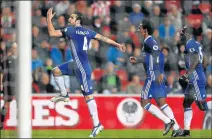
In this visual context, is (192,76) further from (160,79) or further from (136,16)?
(136,16)

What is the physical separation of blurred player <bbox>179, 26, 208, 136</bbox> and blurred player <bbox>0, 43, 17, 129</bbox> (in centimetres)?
229

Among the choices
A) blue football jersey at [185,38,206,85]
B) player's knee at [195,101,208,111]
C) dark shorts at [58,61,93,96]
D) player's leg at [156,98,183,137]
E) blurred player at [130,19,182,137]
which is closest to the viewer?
dark shorts at [58,61,93,96]

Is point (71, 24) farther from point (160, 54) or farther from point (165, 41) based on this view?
point (165, 41)

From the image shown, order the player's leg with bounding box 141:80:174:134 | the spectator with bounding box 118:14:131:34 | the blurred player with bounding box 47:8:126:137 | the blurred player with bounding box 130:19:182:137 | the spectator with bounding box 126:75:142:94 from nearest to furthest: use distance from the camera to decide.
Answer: the blurred player with bounding box 47:8:126:137, the blurred player with bounding box 130:19:182:137, the player's leg with bounding box 141:80:174:134, the spectator with bounding box 126:75:142:94, the spectator with bounding box 118:14:131:34

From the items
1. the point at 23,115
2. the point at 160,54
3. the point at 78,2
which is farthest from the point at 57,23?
the point at 23,115

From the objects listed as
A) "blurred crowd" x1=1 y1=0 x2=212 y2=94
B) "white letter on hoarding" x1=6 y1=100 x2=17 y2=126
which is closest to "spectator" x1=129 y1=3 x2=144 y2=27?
"blurred crowd" x1=1 y1=0 x2=212 y2=94

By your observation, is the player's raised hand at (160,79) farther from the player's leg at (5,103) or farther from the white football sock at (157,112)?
the player's leg at (5,103)

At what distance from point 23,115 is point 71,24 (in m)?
4.94

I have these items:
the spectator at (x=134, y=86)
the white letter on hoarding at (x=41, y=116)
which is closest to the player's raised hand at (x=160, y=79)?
the spectator at (x=134, y=86)

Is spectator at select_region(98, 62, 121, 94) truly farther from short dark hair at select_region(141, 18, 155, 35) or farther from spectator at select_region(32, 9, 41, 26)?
spectator at select_region(32, 9, 41, 26)

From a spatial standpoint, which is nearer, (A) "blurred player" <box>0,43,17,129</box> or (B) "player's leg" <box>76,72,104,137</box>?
(B) "player's leg" <box>76,72,104,137</box>

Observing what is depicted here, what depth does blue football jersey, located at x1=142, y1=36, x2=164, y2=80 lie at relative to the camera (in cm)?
1084

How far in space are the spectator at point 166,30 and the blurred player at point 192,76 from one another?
119 cm

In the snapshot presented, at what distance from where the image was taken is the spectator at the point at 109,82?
12.8 m
